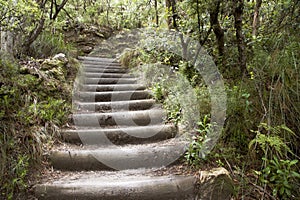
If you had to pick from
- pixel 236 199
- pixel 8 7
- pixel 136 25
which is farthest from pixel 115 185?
pixel 136 25

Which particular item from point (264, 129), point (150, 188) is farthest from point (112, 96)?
point (264, 129)

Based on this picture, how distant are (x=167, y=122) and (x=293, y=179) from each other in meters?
1.71

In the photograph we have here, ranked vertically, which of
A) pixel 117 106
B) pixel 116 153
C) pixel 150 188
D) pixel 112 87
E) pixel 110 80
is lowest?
pixel 150 188

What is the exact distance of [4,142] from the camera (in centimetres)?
235

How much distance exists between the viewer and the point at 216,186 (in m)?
2.14

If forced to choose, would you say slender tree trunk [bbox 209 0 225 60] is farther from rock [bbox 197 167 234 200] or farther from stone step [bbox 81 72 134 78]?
stone step [bbox 81 72 134 78]

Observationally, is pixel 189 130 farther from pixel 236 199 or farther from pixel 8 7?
pixel 8 7

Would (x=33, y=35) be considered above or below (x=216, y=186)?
above

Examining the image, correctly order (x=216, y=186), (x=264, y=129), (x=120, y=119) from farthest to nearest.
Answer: (x=120, y=119) < (x=264, y=129) < (x=216, y=186)

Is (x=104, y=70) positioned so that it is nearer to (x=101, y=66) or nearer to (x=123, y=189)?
(x=101, y=66)

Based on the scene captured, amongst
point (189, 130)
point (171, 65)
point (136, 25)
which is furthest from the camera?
point (136, 25)

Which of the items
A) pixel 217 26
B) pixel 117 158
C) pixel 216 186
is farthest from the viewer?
pixel 217 26

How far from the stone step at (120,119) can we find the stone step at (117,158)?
2.54 feet

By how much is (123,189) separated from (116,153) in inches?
25.2
